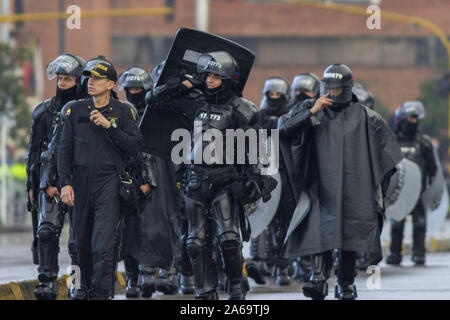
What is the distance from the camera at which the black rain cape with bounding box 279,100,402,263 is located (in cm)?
1123

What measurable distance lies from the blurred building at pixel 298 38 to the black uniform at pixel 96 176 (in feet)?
213

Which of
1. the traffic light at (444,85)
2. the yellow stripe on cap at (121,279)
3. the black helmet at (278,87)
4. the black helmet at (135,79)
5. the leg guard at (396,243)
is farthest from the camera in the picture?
the traffic light at (444,85)

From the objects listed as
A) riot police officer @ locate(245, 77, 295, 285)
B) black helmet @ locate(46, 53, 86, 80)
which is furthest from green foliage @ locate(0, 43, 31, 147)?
black helmet @ locate(46, 53, 86, 80)

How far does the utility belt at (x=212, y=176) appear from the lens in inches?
424

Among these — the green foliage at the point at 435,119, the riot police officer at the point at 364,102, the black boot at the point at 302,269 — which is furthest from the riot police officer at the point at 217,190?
the green foliage at the point at 435,119

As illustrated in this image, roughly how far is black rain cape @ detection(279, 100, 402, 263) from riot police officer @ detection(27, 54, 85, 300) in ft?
6.08

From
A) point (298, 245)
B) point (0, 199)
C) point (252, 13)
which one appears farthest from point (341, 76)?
point (252, 13)

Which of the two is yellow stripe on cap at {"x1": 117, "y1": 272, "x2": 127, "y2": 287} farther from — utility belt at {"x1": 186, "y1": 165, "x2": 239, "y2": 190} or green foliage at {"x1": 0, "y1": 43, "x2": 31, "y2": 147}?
green foliage at {"x1": 0, "y1": 43, "x2": 31, "y2": 147}

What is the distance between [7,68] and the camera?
33.0 m

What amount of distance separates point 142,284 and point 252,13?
64104mm

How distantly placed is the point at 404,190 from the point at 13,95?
18.0 metres

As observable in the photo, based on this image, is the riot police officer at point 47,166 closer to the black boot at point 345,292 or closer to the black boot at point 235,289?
the black boot at point 235,289

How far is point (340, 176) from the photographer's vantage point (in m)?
11.3
